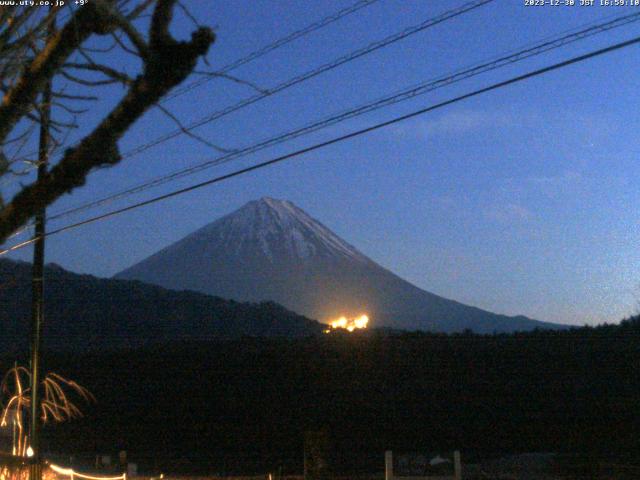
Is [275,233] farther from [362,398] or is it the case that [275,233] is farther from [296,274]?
[362,398]

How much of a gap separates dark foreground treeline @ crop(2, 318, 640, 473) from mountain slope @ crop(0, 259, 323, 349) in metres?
16.4

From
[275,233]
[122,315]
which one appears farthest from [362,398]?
[275,233]

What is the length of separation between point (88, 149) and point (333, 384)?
97.6 feet

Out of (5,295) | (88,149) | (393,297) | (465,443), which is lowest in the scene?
(465,443)

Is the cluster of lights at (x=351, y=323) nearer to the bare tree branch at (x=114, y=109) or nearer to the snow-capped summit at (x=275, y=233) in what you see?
the bare tree branch at (x=114, y=109)

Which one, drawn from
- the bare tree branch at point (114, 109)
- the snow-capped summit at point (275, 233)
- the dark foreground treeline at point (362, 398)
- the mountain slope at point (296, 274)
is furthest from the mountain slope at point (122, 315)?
the snow-capped summit at point (275, 233)

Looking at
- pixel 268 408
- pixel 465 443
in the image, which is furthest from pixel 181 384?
pixel 465 443

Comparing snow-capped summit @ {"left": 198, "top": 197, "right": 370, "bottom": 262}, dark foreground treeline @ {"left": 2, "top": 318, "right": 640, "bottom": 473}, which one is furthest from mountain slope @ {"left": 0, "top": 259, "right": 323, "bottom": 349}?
snow-capped summit @ {"left": 198, "top": 197, "right": 370, "bottom": 262}

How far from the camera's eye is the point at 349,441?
92.1ft

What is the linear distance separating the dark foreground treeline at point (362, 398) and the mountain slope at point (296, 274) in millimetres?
93846

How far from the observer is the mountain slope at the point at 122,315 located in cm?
5412

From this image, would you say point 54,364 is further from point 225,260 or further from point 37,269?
point 225,260

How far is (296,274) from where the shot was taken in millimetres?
159125

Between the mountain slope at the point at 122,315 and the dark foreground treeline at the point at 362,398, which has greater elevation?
the mountain slope at the point at 122,315
